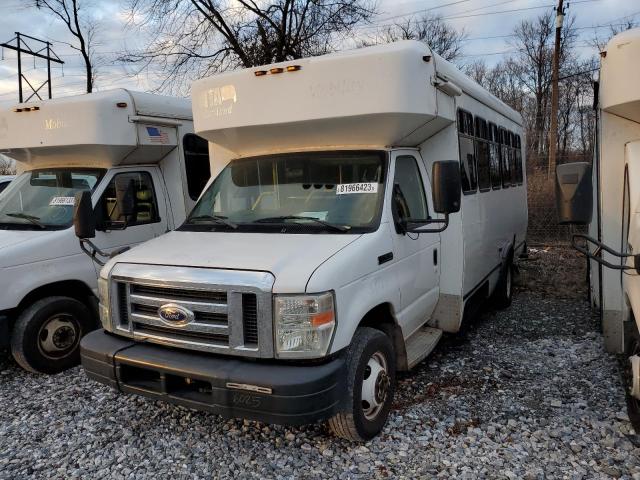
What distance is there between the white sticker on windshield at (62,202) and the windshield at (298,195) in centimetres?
184

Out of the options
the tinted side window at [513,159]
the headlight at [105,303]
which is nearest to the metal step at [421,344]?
the headlight at [105,303]

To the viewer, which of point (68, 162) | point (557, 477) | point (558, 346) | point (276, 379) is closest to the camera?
point (276, 379)

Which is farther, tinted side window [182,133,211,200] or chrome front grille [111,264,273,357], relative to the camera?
tinted side window [182,133,211,200]

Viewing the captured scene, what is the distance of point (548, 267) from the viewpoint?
33.0 feet

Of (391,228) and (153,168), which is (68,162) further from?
(391,228)

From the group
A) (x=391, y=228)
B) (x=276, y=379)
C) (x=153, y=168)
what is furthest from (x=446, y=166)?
(x=153, y=168)

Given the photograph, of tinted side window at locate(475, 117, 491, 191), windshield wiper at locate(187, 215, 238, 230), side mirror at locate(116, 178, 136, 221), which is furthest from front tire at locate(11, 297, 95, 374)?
tinted side window at locate(475, 117, 491, 191)

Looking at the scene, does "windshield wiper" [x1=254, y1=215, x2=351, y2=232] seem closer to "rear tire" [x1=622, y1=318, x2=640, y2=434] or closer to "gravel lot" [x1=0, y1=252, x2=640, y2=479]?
"gravel lot" [x1=0, y1=252, x2=640, y2=479]

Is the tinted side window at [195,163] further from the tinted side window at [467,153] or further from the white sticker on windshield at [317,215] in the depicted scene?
the tinted side window at [467,153]

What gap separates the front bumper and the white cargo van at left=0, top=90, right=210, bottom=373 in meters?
1.87

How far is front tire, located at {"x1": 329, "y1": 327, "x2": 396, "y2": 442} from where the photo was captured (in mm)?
3527

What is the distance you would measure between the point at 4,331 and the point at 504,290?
237 inches

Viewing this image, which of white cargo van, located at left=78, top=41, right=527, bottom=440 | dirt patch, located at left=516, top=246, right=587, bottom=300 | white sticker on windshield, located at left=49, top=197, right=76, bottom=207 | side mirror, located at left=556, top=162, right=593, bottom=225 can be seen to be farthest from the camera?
dirt patch, located at left=516, top=246, right=587, bottom=300

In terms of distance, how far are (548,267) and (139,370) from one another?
27.9 ft
